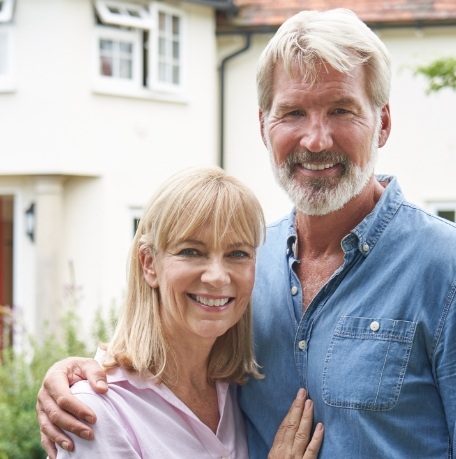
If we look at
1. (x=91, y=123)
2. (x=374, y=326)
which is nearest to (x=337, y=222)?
(x=374, y=326)

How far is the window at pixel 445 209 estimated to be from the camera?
13055mm

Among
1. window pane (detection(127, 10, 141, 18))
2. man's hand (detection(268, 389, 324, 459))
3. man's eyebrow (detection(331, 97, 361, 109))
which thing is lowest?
man's hand (detection(268, 389, 324, 459))

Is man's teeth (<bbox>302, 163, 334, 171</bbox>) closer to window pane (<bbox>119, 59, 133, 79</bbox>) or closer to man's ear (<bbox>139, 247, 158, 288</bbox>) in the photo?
man's ear (<bbox>139, 247, 158, 288</bbox>)

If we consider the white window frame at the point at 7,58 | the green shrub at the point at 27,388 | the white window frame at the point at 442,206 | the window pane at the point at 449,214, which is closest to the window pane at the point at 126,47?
the white window frame at the point at 7,58

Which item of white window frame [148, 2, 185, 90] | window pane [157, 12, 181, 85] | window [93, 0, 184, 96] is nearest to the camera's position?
window [93, 0, 184, 96]

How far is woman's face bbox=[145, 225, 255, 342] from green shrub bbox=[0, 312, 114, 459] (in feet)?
10.9

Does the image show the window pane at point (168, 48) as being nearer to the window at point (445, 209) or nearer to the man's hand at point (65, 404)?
the window at point (445, 209)

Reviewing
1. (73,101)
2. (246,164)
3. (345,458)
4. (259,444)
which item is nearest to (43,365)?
(259,444)

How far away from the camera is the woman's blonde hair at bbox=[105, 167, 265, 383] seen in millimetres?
2914

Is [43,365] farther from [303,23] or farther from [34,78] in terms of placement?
[34,78]

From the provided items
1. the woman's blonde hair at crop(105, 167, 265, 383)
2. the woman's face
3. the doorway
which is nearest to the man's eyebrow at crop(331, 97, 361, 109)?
the woman's blonde hair at crop(105, 167, 265, 383)

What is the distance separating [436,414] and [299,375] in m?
0.46

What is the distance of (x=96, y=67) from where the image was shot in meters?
12.6

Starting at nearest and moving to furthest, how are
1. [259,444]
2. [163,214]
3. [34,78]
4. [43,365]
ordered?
[163,214], [259,444], [43,365], [34,78]
